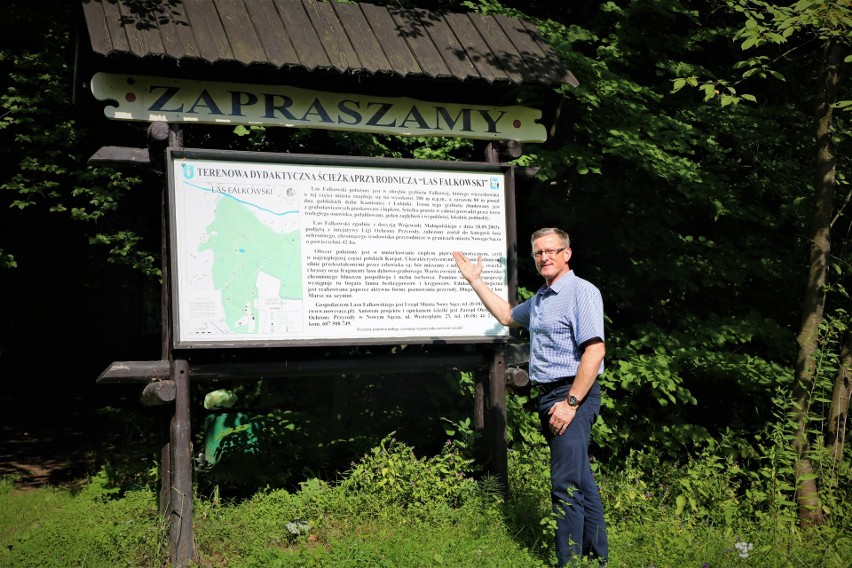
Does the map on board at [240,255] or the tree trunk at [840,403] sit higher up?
the map on board at [240,255]

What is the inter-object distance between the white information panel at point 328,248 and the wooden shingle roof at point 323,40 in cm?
63

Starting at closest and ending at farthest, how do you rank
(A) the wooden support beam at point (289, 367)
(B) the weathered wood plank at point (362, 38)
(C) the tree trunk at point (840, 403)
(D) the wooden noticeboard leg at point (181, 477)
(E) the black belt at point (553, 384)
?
(E) the black belt at point (553, 384), (D) the wooden noticeboard leg at point (181, 477), (A) the wooden support beam at point (289, 367), (B) the weathered wood plank at point (362, 38), (C) the tree trunk at point (840, 403)

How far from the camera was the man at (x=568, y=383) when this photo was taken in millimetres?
4555

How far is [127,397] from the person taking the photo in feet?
43.2

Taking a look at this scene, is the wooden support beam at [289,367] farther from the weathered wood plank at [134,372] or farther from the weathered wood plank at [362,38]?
the weathered wood plank at [362,38]

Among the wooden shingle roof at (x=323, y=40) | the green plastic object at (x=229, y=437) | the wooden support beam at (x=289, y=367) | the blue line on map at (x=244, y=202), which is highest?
the wooden shingle roof at (x=323, y=40)

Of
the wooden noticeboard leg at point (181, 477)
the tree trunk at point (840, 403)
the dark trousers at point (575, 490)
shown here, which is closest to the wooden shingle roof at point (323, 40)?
the wooden noticeboard leg at point (181, 477)

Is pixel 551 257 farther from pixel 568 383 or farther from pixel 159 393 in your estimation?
pixel 159 393

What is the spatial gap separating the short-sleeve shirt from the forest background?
215 cm

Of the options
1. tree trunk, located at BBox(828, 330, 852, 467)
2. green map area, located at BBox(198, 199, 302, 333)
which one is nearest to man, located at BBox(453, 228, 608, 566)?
green map area, located at BBox(198, 199, 302, 333)

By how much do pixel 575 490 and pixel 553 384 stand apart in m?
0.61

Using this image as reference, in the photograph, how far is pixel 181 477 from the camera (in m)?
5.30

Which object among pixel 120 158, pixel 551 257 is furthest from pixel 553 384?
pixel 120 158

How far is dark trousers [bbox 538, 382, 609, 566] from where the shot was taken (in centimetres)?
457
